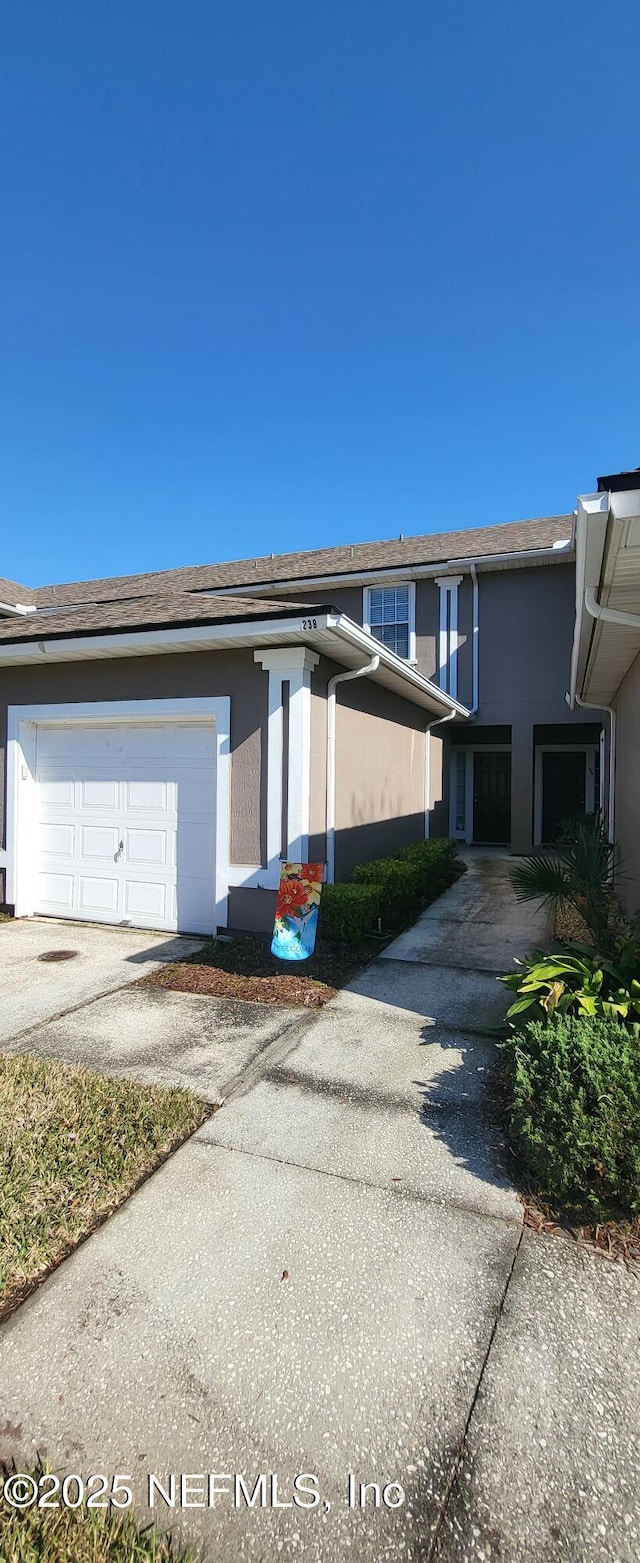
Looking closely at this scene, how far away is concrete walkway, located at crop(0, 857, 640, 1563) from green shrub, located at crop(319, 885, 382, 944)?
316 centimetres

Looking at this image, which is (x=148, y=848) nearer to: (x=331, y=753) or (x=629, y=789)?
(x=331, y=753)

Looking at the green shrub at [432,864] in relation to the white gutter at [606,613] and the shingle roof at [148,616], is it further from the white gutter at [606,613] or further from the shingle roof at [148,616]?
Answer: the white gutter at [606,613]

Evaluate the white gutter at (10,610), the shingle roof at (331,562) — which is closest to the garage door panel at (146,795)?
the white gutter at (10,610)

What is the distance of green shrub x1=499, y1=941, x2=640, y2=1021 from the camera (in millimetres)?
3486

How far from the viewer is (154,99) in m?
6.74

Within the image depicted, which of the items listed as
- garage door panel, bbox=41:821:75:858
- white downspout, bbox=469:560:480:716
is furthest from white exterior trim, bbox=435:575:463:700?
garage door panel, bbox=41:821:75:858

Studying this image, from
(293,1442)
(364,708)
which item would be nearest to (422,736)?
(364,708)

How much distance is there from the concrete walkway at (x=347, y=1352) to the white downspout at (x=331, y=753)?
3.91 m

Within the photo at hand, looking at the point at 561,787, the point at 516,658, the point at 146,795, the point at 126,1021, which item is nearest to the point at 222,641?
the point at 146,795

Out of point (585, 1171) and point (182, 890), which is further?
point (182, 890)

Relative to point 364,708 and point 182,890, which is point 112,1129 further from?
point 364,708

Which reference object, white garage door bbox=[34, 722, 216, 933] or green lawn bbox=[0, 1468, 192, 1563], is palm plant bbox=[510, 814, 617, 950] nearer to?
white garage door bbox=[34, 722, 216, 933]

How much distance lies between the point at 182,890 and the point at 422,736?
6.60 meters

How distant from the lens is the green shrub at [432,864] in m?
9.02
